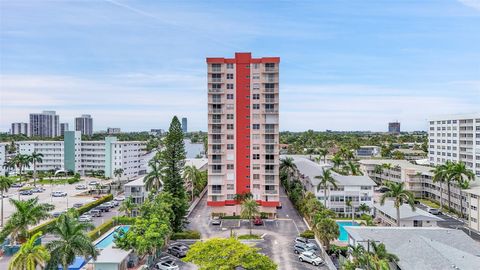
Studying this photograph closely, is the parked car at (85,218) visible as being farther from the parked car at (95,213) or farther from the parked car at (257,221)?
the parked car at (257,221)

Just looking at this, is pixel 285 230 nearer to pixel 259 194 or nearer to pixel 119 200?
pixel 259 194

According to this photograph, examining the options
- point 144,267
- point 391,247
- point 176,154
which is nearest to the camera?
point 391,247

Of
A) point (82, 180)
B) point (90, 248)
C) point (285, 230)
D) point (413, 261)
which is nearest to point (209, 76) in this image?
point (285, 230)

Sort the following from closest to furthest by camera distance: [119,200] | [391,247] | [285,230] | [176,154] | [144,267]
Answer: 1. [391,247]
2. [144,267]
3. [285,230]
4. [176,154]
5. [119,200]

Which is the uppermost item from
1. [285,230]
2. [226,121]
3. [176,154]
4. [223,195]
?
[226,121]

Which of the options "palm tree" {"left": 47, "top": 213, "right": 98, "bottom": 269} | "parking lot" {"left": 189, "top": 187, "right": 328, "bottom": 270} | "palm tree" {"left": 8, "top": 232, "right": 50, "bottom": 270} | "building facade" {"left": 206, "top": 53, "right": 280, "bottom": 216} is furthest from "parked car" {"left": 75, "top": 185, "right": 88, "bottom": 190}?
"palm tree" {"left": 8, "top": 232, "right": 50, "bottom": 270}

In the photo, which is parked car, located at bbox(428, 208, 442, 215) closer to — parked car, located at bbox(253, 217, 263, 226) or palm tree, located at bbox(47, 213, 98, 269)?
parked car, located at bbox(253, 217, 263, 226)

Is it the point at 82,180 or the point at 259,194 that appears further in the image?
the point at 82,180

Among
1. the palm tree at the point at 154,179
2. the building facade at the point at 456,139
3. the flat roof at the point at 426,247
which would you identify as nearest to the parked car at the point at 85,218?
the palm tree at the point at 154,179
